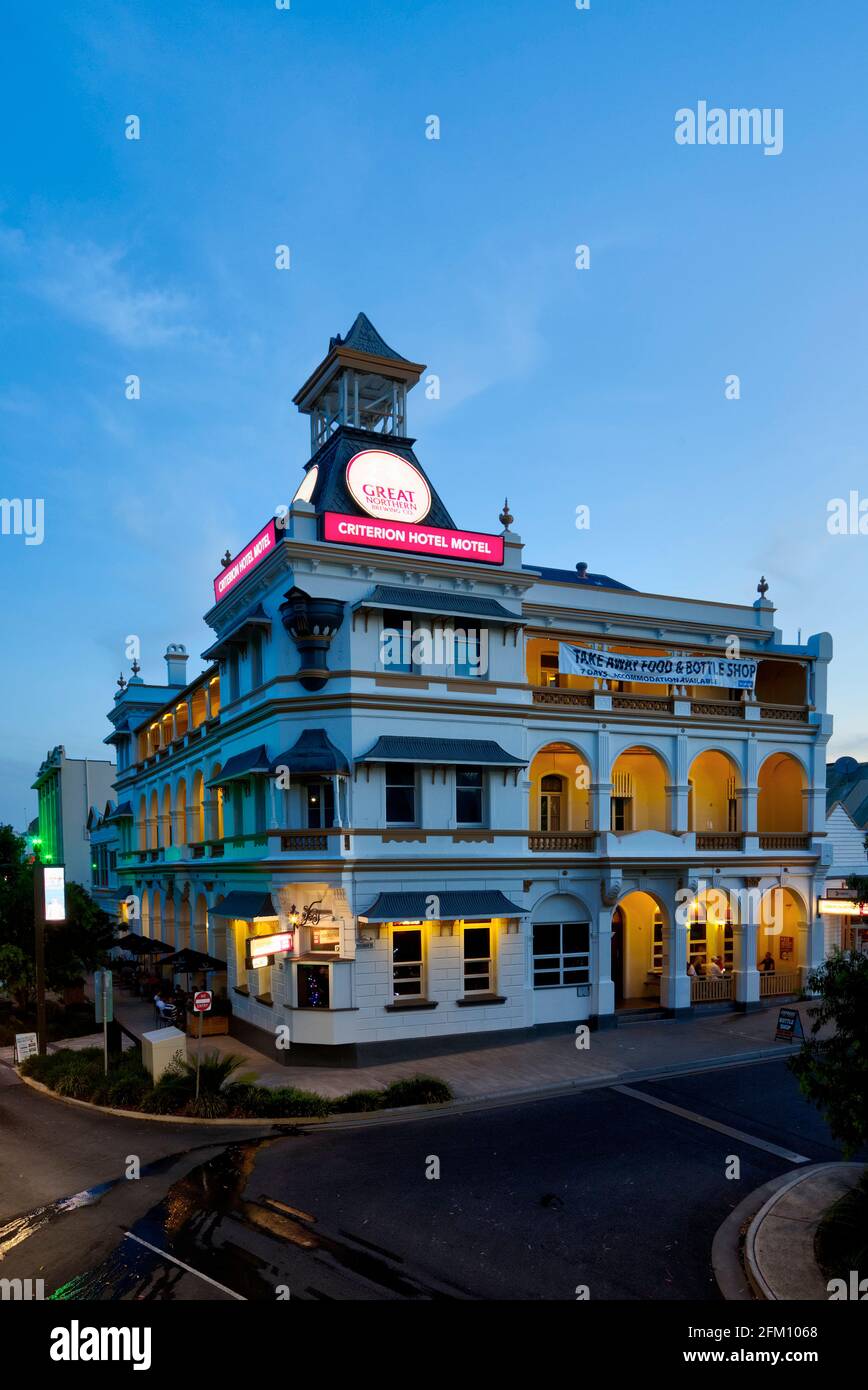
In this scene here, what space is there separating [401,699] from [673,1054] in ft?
38.4

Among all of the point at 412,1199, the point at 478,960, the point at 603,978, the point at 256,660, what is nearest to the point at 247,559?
the point at 256,660

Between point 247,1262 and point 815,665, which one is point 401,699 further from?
point 815,665

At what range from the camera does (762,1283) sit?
9648 mm

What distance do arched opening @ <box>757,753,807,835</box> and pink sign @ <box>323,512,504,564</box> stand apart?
13.1m

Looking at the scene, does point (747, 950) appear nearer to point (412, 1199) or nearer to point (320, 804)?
point (320, 804)

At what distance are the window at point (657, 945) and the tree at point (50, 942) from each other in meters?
19.2

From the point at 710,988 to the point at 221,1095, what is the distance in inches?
648

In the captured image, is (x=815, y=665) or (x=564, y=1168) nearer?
(x=564, y=1168)

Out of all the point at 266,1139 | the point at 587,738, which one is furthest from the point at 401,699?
the point at 266,1139

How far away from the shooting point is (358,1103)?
17172 millimetres

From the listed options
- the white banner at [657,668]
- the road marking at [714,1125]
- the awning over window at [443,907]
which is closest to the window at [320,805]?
the awning over window at [443,907]

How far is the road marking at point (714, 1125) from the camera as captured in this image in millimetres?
14516

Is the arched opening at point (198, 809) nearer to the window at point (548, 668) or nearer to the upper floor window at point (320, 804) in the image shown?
the upper floor window at point (320, 804)
